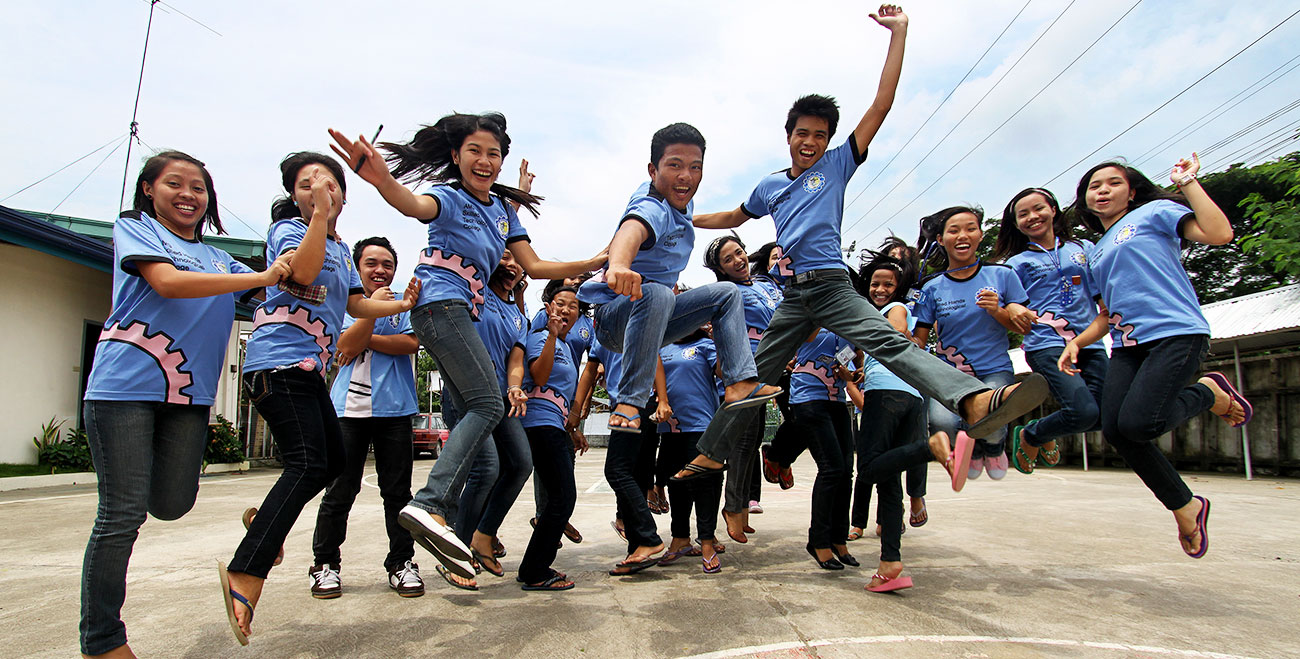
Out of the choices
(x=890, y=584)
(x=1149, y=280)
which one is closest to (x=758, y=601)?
(x=890, y=584)

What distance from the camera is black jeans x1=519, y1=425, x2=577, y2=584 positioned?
12.7ft

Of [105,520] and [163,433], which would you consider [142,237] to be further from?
[105,520]

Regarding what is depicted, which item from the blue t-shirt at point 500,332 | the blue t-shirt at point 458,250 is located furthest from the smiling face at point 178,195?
the blue t-shirt at point 500,332

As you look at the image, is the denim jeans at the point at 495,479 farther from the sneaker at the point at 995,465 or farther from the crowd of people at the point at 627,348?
the sneaker at the point at 995,465

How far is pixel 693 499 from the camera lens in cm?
482

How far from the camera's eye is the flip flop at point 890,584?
3.59m

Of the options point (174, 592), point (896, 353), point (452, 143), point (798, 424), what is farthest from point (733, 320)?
point (174, 592)

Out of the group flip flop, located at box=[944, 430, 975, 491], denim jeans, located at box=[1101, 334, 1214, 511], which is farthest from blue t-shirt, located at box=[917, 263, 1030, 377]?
flip flop, located at box=[944, 430, 975, 491]

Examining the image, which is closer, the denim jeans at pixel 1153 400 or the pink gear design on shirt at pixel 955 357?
the denim jeans at pixel 1153 400

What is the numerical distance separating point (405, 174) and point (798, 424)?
2.89 meters

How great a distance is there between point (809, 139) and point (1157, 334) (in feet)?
6.58

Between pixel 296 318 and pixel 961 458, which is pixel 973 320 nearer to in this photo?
pixel 961 458

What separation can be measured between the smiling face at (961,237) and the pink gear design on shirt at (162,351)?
4092mm

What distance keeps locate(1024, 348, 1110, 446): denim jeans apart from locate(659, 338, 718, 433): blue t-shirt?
2.03 metres
